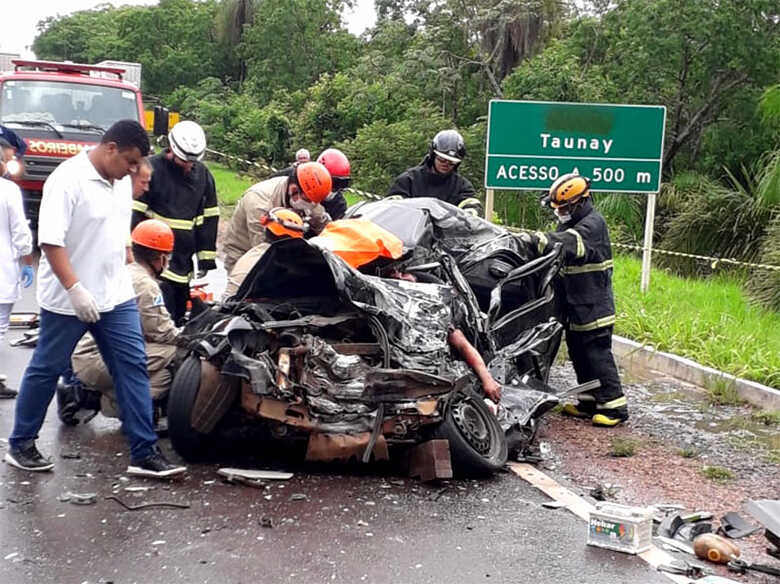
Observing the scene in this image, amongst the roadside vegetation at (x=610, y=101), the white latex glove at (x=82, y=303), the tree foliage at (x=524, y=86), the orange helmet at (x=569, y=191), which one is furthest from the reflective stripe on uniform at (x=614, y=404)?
the tree foliage at (x=524, y=86)

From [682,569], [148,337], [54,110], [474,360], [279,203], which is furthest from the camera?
[54,110]

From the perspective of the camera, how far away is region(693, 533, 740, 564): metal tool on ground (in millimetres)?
4445

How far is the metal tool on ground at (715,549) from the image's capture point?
14.6 ft

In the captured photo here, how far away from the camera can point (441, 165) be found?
27.4 feet

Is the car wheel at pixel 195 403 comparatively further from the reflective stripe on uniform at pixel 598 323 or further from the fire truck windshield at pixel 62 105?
the fire truck windshield at pixel 62 105

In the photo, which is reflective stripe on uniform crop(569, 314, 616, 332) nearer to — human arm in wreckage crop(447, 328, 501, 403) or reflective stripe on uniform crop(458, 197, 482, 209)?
human arm in wreckage crop(447, 328, 501, 403)

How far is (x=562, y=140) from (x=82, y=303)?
6770mm

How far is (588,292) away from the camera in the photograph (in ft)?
23.1

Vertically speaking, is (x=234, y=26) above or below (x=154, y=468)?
above

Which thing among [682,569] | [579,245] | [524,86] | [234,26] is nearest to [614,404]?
[579,245]

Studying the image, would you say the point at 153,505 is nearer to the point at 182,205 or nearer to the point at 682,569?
the point at 682,569

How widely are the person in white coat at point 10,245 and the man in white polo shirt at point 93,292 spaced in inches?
67.7

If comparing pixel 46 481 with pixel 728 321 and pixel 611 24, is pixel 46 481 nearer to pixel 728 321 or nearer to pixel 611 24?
pixel 728 321

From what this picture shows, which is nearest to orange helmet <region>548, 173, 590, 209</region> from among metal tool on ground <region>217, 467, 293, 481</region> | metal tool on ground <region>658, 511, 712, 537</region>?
metal tool on ground <region>658, 511, 712, 537</region>
